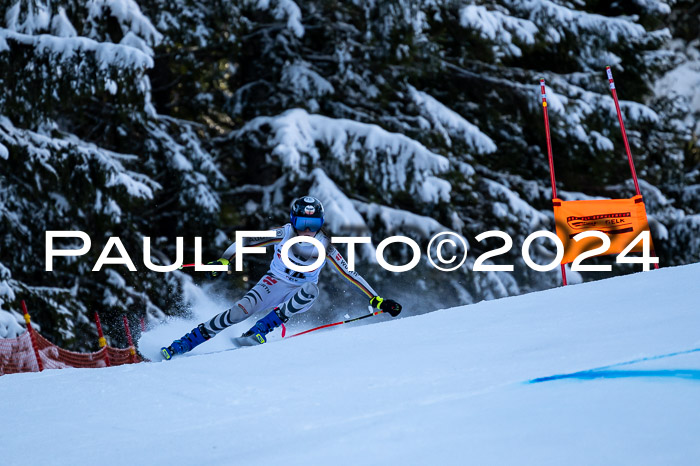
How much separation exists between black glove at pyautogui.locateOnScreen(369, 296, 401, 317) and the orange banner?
1.94 meters

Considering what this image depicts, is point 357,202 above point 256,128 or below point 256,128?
below

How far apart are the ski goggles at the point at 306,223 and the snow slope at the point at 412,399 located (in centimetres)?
163

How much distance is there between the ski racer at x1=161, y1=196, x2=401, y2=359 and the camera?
22.9ft

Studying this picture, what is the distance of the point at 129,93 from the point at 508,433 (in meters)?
9.25

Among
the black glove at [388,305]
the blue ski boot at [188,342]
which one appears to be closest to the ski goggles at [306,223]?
the black glove at [388,305]

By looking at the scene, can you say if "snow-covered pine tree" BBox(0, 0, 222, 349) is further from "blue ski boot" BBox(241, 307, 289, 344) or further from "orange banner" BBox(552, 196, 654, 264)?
"orange banner" BBox(552, 196, 654, 264)

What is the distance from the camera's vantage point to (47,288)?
12.0 metres

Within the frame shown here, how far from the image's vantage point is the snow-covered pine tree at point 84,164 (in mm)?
10766

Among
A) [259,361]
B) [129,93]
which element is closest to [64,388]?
[259,361]

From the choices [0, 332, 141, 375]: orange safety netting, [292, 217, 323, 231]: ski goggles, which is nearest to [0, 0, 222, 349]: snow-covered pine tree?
[0, 332, 141, 375]: orange safety netting

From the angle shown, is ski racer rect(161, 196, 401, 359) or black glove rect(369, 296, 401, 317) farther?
ski racer rect(161, 196, 401, 359)

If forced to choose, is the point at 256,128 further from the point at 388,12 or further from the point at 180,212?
the point at 388,12

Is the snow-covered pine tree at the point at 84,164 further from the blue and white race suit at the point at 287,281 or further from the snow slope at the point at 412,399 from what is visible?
the snow slope at the point at 412,399

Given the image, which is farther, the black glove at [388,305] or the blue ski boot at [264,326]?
the blue ski boot at [264,326]
